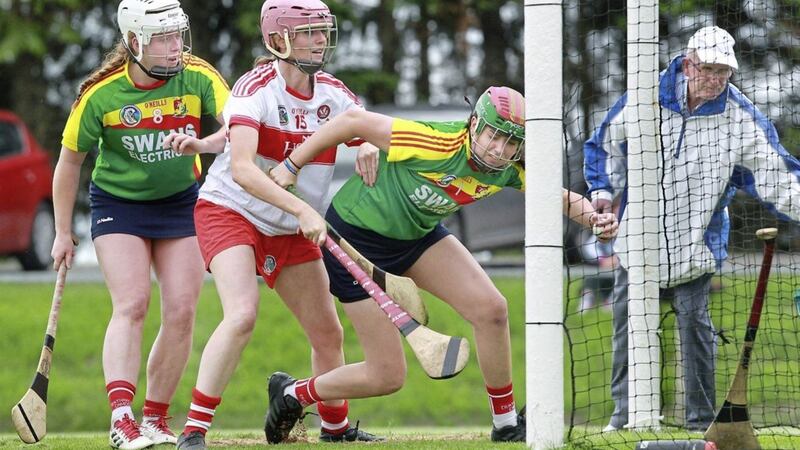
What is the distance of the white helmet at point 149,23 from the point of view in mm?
6098

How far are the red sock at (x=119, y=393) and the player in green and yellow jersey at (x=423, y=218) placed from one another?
2.57ft

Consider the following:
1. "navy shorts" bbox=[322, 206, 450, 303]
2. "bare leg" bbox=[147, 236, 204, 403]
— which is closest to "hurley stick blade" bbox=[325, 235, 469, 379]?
"navy shorts" bbox=[322, 206, 450, 303]

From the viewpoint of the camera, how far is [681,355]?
7152 millimetres

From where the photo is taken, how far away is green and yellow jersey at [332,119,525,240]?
19.0 feet

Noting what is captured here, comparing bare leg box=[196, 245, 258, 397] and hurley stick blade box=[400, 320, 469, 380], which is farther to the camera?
bare leg box=[196, 245, 258, 397]

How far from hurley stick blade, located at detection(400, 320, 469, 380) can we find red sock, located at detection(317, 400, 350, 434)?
1.29 metres

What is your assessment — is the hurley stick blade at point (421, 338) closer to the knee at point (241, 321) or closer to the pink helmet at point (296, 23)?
the knee at point (241, 321)

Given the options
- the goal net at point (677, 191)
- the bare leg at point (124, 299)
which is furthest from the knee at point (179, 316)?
the goal net at point (677, 191)

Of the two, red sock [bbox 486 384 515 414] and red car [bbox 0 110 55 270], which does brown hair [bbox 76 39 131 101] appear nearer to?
red sock [bbox 486 384 515 414]

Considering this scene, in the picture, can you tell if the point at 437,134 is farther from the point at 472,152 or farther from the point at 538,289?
the point at 538,289

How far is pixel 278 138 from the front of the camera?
19.8ft

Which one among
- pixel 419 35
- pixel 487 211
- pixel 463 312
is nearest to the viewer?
pixel 463 312

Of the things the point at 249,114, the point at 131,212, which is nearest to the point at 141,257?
the point at 131,212

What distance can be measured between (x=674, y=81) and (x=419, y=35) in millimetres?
13922
